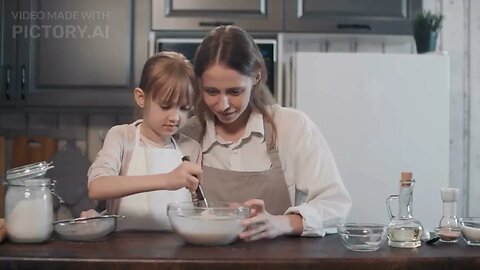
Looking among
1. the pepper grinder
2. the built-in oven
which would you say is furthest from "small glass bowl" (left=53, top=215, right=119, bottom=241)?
the built-in oven

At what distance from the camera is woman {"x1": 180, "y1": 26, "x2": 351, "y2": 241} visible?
5.02ft

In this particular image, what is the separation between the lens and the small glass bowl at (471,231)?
3.95 ft

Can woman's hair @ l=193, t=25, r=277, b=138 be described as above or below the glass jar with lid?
above

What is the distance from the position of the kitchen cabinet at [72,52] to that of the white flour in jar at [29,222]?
5.90 ft

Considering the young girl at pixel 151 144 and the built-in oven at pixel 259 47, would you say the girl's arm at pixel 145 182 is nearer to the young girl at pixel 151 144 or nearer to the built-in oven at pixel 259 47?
the young girl at pixel 151 144

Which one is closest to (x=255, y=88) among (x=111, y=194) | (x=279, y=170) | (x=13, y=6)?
(x=279, y=170)

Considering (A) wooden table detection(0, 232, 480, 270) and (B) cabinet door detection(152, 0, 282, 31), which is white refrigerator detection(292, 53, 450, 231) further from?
(A) wooden table detection(0, 232, 480, 270)

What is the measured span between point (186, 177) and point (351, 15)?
192cm

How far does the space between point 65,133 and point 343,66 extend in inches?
57.6

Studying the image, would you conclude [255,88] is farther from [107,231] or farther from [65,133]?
[65,133]

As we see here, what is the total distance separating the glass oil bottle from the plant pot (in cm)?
178

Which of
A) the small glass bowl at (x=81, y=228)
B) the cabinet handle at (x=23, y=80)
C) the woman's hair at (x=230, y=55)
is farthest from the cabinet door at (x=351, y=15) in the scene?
the small glass bowl at (x=81, y=228)

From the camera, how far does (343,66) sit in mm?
2662

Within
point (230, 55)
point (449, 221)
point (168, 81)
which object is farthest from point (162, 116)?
point (449, 221)
